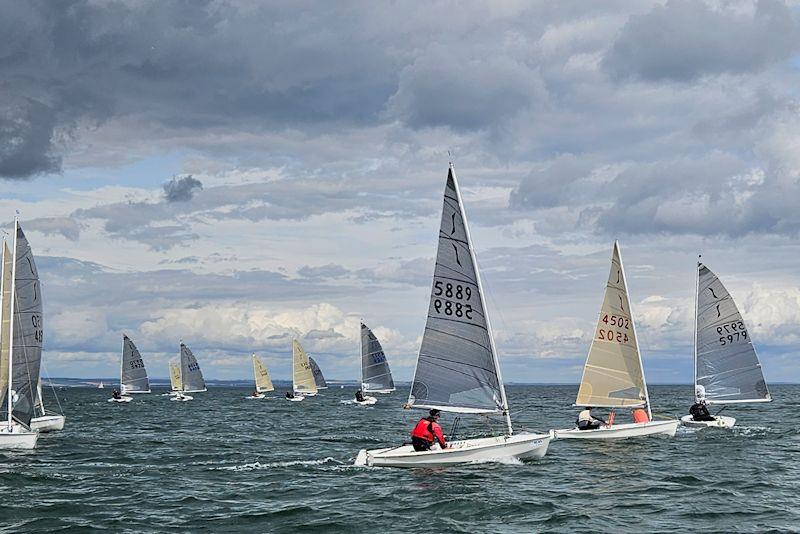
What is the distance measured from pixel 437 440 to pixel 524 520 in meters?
8.12

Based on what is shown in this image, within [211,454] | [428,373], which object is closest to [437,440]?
[428,373]

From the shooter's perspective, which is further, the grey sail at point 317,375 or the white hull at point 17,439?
the grey sail at point 317,375

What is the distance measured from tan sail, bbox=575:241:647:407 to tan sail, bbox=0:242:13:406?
87.6 feet

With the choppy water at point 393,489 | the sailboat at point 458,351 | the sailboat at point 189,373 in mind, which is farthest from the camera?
the sailboat at point 189,373

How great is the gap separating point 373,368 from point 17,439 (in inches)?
2485

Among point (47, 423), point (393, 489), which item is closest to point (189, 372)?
point (47, 423)

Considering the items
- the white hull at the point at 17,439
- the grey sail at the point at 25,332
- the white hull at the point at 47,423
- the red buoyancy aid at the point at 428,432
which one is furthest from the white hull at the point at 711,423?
the white hull at the point at 47,423

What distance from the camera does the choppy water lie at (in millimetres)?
22297

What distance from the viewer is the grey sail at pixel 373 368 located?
9631 centimetres

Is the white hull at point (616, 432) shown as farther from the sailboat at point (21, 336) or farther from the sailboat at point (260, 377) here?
the sailboat at point (260, 377)

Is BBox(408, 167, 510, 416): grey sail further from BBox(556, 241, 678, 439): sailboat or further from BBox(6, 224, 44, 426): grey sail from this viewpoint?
BBox(6, 224, 44, 426): grey sail

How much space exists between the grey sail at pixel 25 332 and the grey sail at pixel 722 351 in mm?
33948

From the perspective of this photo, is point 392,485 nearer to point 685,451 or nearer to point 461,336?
point 461,336

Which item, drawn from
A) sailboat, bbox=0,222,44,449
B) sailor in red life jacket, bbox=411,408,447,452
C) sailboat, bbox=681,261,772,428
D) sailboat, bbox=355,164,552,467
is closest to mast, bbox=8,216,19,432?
sailboat, bbox=0,222,44,449
